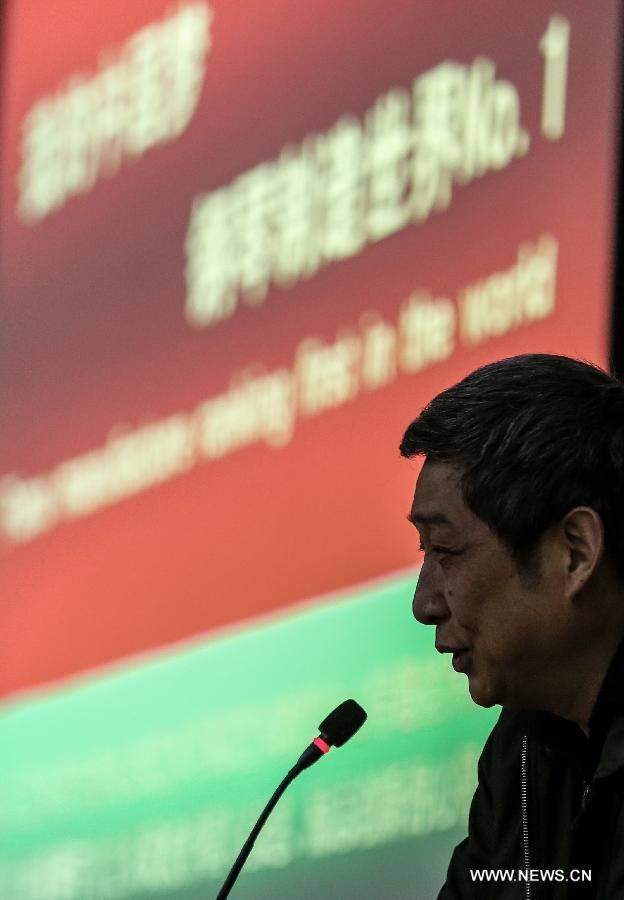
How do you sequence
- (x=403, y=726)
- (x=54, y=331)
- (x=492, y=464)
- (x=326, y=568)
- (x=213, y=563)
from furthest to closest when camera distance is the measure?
(x=54, y=331)
(x=213, y=563)
(x=326, y=568)
(x=403, y=726)
(x=492, y=464)

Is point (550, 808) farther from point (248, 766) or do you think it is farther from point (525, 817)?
point (248, 766)

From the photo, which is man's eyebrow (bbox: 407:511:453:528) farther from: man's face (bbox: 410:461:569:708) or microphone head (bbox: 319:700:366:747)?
microphone head (bbox: 319:700:366:747)

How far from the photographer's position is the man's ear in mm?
1588

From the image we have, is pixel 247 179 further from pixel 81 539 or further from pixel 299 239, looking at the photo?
pixel 81 539

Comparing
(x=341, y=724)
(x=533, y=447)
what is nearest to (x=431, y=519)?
(x=533, y=447)

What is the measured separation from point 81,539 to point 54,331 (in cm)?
44

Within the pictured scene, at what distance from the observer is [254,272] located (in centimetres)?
280

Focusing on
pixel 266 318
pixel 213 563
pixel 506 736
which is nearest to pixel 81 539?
pixel 213 563

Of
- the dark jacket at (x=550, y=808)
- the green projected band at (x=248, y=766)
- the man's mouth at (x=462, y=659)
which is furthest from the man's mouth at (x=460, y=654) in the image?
the green projected band at (x=248, y=766)

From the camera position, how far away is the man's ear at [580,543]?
159 cm

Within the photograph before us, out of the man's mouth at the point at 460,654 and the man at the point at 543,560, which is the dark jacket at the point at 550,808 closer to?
the man at the point at 543,560

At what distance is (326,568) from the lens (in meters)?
2.52

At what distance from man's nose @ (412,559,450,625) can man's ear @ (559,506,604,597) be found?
0.13m

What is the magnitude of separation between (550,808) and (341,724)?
0.79 ft
